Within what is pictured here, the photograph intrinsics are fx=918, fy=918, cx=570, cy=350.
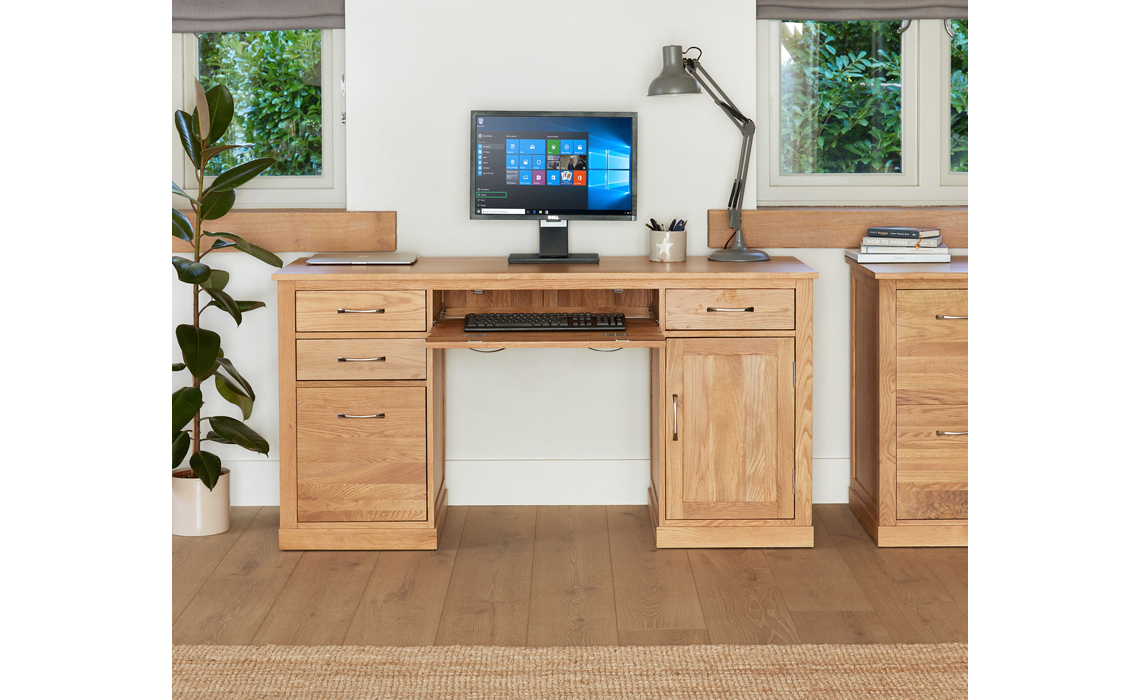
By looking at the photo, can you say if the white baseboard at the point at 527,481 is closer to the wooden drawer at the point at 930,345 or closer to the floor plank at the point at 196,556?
the floor plank at the point at 196,556

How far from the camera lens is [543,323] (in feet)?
8.68

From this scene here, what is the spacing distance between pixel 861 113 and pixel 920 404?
113 cm

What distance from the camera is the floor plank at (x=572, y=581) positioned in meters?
2.16

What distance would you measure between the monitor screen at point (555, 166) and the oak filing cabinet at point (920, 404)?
84cm

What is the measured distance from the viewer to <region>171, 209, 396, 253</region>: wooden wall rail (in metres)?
3.06

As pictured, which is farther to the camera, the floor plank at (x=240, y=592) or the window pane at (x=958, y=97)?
the window pane at (x=958, y=97)

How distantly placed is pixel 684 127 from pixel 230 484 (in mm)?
1959

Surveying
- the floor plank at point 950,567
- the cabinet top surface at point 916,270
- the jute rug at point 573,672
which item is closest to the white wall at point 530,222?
the cabinet top surface at point 916,270

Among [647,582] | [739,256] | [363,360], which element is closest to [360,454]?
[363,360]

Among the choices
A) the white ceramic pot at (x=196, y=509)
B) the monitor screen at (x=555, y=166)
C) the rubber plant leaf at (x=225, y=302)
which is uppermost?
the monitor screen at (x=555, y=166)

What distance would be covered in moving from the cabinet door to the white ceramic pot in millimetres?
1410
